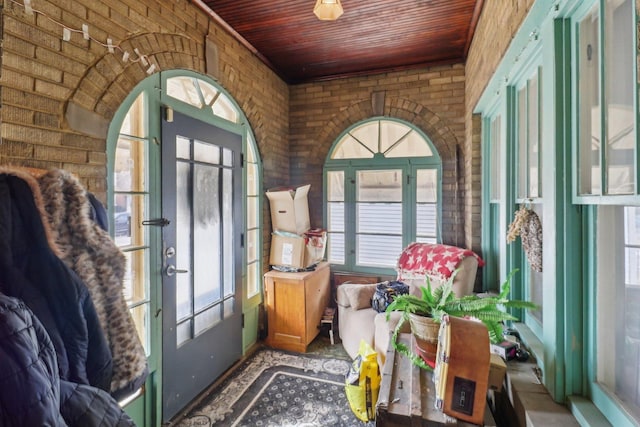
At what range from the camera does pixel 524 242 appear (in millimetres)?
1560

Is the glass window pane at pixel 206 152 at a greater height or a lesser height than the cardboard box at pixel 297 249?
greater

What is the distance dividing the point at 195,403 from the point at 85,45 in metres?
2.34

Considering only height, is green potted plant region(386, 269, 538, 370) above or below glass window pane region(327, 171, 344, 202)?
below

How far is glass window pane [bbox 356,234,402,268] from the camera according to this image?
3.62 m

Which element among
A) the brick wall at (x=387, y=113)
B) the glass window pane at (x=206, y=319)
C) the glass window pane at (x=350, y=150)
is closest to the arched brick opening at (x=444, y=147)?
the brick wall at (x=387, y=113)

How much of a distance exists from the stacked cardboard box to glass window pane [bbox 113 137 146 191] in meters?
1.42

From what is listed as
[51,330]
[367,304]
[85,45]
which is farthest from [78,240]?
[367,304]

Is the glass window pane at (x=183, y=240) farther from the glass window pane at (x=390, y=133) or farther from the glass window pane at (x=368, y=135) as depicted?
the glass window pane at (x=390, y=133)

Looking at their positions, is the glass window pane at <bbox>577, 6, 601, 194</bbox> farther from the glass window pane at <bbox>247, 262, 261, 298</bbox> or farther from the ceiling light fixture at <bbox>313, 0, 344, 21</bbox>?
the glass window pane at <bbox>247, 262, 261, 298</bbox>

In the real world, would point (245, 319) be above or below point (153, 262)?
below

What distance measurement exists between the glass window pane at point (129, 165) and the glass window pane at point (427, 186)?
8.66 ft

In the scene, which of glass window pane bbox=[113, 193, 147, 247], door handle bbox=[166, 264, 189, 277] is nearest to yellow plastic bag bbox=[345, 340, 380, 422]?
door handle bbox=[166, 264, 189, 277]

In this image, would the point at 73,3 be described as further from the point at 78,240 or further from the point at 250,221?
the point at 250,221

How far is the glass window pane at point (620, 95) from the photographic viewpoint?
0.92m
